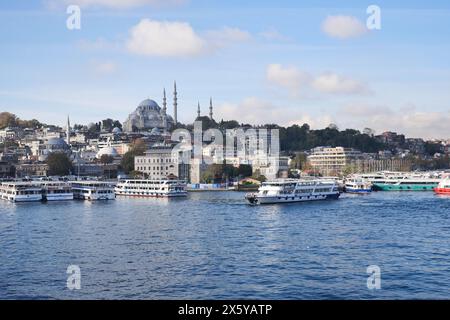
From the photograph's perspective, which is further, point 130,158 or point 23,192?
point 130,158

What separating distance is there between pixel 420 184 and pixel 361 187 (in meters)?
4.16

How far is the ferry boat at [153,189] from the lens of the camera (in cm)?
2133

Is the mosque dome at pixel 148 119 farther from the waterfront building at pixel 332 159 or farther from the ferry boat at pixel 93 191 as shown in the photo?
the ferry boat at pixel 93 191

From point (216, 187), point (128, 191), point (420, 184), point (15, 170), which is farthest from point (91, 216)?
point (15, 170)

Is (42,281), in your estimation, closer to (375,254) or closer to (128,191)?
(375,254)

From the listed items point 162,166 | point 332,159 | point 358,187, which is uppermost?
point 332,159

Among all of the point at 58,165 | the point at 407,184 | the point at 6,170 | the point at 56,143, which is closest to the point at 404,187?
the point at 407,184

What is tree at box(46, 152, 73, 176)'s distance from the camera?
103ft

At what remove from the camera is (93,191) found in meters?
19.9

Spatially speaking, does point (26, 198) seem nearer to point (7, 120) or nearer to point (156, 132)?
point (156, 132)

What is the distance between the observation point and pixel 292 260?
23.0ft

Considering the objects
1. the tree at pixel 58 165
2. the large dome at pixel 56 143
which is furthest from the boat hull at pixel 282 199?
the large dome at pixel 56 143

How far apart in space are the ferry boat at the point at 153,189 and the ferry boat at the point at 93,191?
4.64 feet

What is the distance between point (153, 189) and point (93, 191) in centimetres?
254
